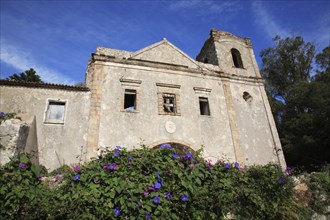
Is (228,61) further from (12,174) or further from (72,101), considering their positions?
(12,174)

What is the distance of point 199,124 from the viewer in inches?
457

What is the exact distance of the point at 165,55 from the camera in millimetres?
13328

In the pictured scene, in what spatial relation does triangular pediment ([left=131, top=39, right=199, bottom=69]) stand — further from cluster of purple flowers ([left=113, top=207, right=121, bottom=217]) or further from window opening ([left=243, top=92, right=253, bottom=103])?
cluster of purple flowers ([left=113, top=207, right=121, bottom=217])

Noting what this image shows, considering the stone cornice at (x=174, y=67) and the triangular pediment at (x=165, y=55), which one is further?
the triangular pediment at (x=165, y=55)

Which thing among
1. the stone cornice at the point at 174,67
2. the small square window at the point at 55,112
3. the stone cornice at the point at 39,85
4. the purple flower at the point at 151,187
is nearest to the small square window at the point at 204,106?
the stone cornice at the point at 174,67

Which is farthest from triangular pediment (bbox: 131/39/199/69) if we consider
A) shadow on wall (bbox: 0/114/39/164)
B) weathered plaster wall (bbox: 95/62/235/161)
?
shadow on wall (bbox: 0/114/39/164)

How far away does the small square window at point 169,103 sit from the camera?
1191 centimetres

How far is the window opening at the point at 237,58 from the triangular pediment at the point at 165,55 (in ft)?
13.4

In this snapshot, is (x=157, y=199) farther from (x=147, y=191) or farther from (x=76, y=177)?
(x=76, y=177)

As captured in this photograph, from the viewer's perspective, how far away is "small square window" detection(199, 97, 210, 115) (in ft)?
41.6

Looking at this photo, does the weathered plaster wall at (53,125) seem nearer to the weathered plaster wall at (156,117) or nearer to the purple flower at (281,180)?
the weathered plaster wall at (156,117)

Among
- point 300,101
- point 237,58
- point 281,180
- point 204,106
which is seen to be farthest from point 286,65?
point 281,180

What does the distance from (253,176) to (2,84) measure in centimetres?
1114

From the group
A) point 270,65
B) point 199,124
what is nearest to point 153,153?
point 199,124
